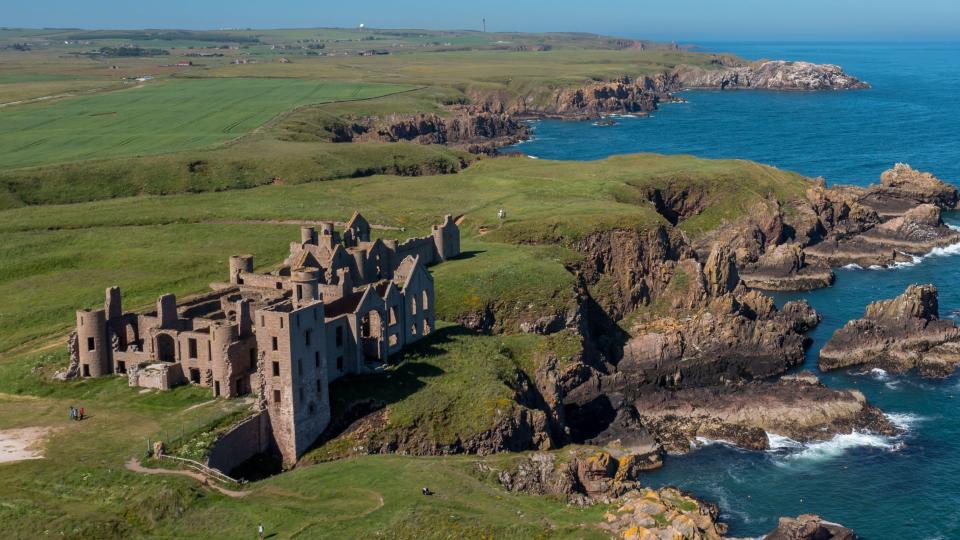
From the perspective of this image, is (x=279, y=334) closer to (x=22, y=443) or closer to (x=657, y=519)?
(x=22, y=443)

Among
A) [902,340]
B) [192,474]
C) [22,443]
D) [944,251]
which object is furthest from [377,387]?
[944,251]

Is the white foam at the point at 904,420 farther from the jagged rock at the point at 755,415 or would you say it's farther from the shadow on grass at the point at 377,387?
the shadow on grass at the point at 377,387

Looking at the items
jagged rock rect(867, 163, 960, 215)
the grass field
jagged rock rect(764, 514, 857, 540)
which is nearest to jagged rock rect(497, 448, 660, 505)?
jagged rock rect(764, 514, 857, 540)

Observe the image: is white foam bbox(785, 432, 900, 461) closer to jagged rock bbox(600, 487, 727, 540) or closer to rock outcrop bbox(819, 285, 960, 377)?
rock outcrop bbox(819, 285, 960, 377)

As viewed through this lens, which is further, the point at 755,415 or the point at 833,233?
the point at 833,233

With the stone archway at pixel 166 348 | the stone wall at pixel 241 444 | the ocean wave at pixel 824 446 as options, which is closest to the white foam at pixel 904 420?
the ocean wave at pixel 824 446

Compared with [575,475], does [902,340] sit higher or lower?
lower

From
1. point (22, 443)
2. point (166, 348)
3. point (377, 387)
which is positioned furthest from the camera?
point (166, 348)
